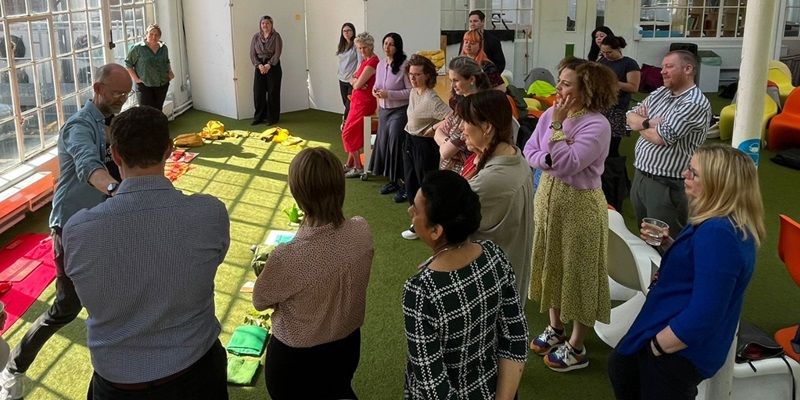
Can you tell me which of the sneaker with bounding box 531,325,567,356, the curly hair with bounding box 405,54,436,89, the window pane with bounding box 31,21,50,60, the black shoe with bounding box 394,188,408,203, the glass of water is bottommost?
the sneaker with bounding box 531,325,567,356

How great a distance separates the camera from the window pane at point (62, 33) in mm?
7329

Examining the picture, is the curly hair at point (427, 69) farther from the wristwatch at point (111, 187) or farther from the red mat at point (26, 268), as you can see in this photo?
the wristwatch at point (111, 187)

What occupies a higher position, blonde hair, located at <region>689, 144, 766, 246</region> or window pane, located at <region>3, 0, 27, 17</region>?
window pane, located at <region>3, 0, 27, 17</region>

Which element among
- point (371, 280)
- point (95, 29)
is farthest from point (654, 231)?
point (95, 29)

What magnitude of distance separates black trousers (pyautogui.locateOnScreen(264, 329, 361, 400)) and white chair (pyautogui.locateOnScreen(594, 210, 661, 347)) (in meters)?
1.66

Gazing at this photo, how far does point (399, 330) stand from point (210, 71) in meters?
7.56

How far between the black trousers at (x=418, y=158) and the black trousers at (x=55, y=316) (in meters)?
3.03

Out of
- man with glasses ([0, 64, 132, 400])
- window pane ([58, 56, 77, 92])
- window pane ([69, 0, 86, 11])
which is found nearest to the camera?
man with glasses ([0, 64, 132, 400])

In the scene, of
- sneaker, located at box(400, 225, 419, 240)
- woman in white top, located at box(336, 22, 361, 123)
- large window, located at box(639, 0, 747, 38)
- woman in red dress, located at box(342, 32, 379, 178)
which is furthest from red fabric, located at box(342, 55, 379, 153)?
large window, located at box(639, 0, 747, 38)

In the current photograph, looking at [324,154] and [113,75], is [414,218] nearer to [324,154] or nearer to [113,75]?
[324,154]

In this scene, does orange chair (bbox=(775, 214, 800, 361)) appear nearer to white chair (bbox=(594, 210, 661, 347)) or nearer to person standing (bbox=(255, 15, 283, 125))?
white chair (bbox=(594, 210, 661, 347))

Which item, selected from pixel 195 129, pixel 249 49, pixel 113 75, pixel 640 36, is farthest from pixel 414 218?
pixel 640 36

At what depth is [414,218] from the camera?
2.18 meters

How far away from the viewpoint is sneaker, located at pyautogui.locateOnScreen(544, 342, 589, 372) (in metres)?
3.83
